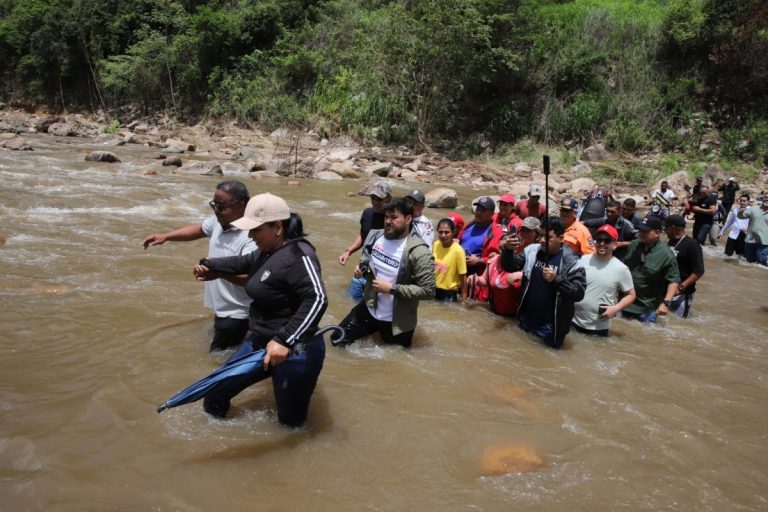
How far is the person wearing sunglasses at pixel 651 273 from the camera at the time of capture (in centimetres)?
585

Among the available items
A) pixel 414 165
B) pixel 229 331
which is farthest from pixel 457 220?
pixel 414 165

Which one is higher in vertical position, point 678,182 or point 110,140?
point 678,182

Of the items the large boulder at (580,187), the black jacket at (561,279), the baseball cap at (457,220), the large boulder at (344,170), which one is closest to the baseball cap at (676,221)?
the black jacket at (561,279)

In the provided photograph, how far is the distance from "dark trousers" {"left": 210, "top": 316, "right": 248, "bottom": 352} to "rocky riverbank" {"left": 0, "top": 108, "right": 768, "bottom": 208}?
11.0 meters

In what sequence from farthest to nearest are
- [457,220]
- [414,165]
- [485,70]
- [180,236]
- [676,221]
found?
1. [485,70]
2. [414,165]
3. [457,220]
4. [676,221]
5. [180,236]

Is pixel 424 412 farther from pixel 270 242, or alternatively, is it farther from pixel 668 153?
pixel 668 153

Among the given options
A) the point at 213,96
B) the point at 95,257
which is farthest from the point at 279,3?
the point at 95,257

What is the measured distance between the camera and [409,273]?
175 inches

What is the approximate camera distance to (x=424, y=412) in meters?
3.99

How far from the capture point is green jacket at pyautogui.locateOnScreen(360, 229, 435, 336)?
14.3ft

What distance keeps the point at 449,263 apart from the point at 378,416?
8.23 feet

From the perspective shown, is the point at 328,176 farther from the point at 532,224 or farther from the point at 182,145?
the point at 532,224

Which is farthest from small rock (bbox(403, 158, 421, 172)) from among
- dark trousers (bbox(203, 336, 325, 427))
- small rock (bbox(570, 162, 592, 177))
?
dark trousers (bbox(203, 336, 325, 427))

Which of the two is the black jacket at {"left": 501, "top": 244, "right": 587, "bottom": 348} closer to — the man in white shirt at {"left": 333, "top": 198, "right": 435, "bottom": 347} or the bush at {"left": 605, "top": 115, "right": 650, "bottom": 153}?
the man in white shirt at {"left": 333, "top": 198, "right": 435, "bottom": 347}
